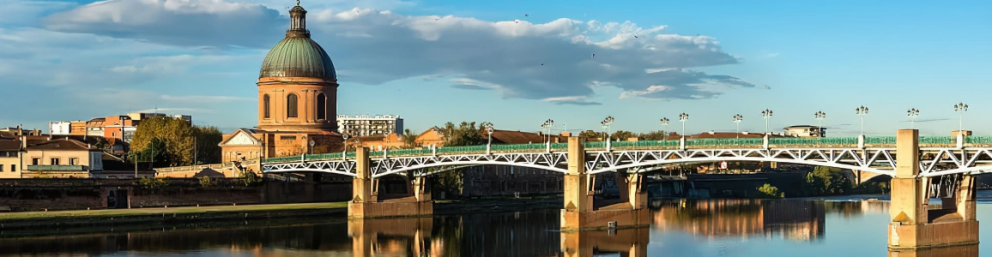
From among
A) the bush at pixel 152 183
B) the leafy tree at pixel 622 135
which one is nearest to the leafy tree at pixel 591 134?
the leafy tree at pixel 622 135

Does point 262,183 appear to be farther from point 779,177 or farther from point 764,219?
point 779,177

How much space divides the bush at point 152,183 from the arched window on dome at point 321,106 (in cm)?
4202

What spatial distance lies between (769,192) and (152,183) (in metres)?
80.9

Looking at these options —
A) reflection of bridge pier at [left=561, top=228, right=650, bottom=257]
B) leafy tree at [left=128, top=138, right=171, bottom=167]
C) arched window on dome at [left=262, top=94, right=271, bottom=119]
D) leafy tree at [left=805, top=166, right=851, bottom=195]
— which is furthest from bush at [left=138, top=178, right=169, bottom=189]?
leafy tree at [left=805, top=166, right=851, bottom=195]

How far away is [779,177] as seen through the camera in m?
162

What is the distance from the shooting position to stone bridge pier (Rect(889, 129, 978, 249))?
6688 cm

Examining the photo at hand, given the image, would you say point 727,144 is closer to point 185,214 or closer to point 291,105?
point 185,214

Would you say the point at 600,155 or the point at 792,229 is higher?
the point at 600,155

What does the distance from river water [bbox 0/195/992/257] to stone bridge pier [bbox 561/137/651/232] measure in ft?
4.51

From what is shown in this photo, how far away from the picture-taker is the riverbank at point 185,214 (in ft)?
281

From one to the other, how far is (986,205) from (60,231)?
8789 centimetres

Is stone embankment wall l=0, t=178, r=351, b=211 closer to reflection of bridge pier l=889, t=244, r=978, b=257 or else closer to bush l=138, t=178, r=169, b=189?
bush l=138, t=178, r=169, b=189

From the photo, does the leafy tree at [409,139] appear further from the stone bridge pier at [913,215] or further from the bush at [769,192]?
the stone bridge pier at [913,215]

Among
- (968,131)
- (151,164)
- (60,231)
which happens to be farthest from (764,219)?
(151,164)
